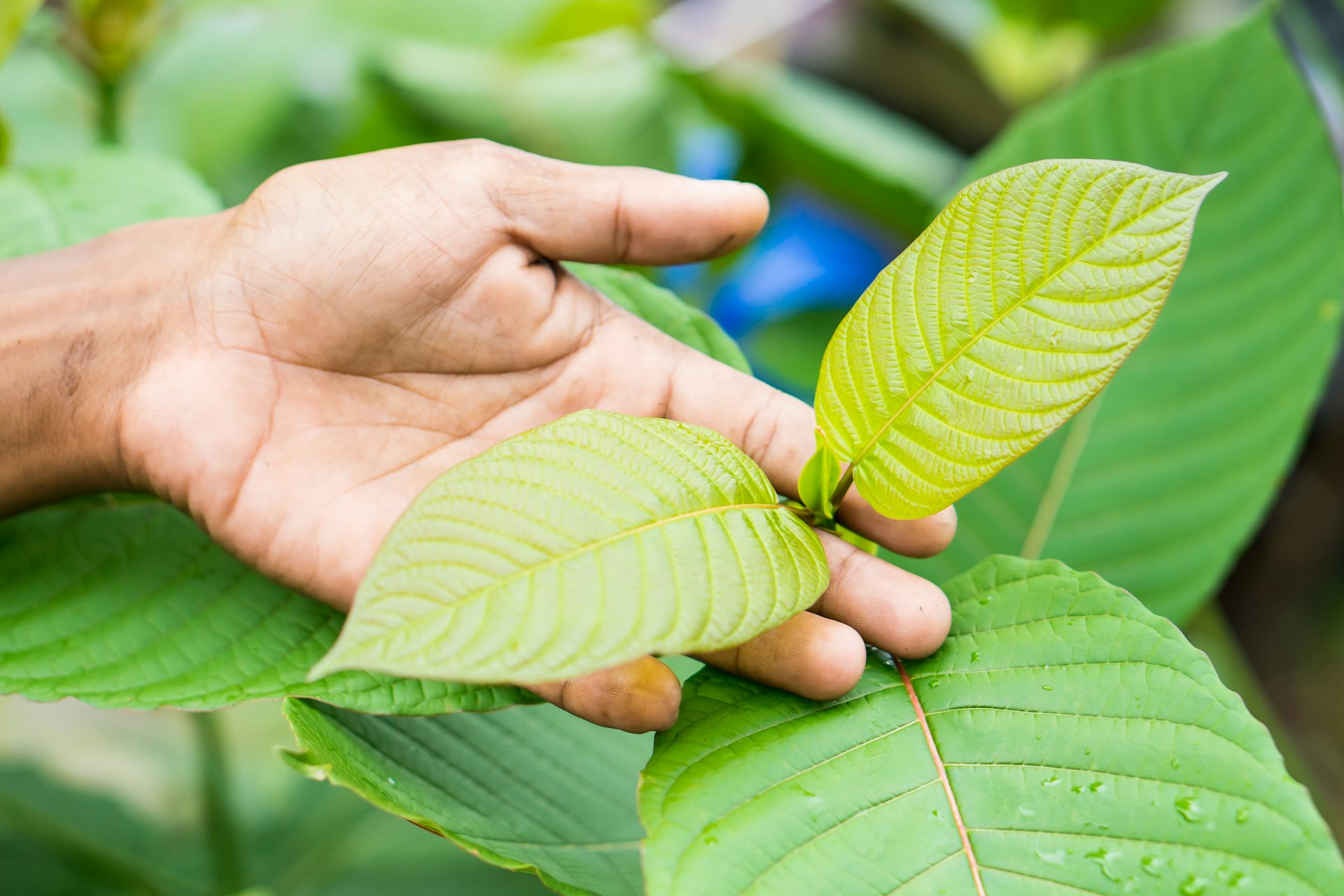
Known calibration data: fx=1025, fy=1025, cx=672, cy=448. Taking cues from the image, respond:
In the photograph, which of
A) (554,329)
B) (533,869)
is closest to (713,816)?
(533,869)

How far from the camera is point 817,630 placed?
0.73 m

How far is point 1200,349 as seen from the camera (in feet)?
3.92

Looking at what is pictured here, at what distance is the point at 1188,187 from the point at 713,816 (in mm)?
505

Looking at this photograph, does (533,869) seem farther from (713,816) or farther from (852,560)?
(852,560)

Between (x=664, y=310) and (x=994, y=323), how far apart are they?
421 mm

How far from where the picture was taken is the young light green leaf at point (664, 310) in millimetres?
1022

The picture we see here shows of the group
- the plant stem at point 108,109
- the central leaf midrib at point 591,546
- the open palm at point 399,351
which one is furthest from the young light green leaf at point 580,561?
the plant stem at point 108,109

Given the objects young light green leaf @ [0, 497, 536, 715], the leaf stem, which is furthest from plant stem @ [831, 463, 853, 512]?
young light green leaf @ [0, 497, 536, 715]

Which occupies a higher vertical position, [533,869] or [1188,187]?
[1188,187]

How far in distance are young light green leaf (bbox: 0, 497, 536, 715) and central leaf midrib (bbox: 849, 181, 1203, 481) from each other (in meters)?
0.34

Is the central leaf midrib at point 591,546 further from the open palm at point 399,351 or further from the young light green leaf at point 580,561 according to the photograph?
the open palm at point 399,351

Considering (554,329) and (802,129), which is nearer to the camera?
(554,329)

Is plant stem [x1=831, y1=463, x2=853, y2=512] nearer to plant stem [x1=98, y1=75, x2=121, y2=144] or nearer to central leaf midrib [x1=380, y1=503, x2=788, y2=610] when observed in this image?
central leaf midrib [x1=380, y1=503, x2=788, y2=610]

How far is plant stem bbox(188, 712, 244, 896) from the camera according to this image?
136cm
